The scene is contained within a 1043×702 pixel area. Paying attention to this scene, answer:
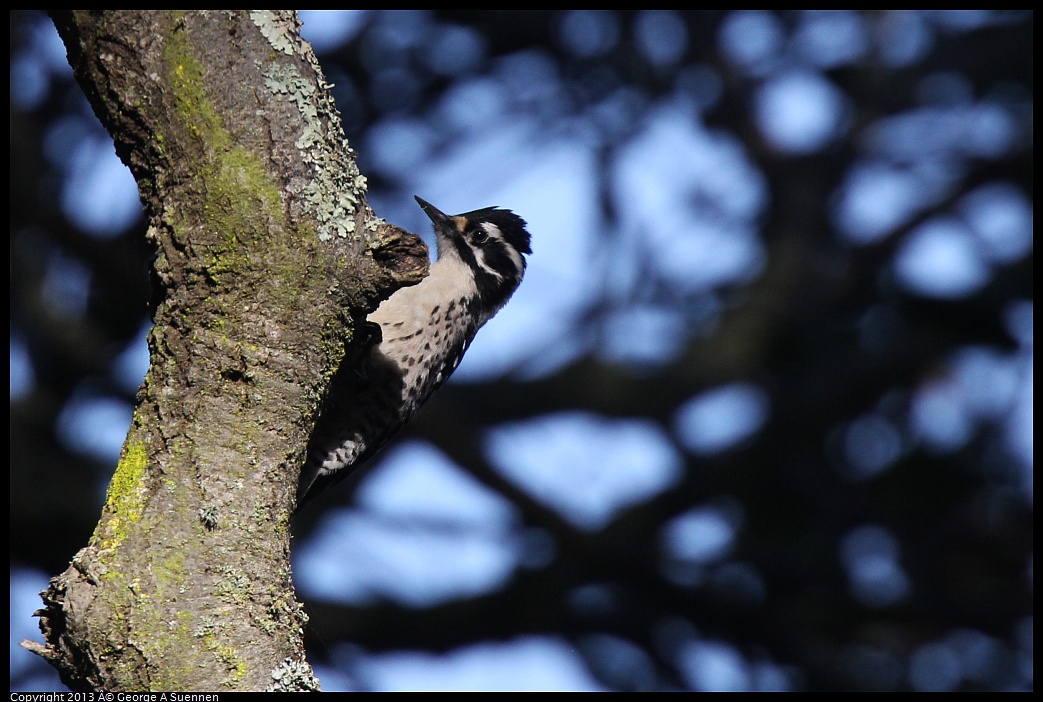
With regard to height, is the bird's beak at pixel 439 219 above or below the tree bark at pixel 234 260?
above

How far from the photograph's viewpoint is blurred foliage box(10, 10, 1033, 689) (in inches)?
337

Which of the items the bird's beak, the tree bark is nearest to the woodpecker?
the bird's beak

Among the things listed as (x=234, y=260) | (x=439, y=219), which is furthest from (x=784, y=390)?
(x=234, y=260)

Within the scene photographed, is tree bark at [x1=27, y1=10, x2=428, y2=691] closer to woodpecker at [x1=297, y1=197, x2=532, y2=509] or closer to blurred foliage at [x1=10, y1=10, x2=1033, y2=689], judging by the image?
woodpecker at [x1=297, y1=197, x2=532, y2=509]

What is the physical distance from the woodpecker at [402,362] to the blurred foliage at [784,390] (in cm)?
270

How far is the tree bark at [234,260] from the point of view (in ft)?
9.25

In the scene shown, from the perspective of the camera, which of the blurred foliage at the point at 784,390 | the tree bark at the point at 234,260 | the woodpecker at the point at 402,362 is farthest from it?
the blurred foliage at the point at 784,390

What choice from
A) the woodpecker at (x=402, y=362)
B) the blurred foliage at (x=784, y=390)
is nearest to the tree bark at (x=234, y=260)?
the woodpecker at (x=402, y=362)

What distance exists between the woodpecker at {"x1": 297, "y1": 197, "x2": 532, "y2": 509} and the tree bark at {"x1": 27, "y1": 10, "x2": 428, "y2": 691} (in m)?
1.41

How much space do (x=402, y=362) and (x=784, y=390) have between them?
4.92 meters

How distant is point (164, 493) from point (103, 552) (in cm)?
21

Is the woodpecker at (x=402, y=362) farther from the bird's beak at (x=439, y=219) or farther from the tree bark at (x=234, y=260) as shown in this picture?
the tree bark at (x=234, y=260)

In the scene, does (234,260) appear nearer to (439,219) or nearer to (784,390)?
(439,219)

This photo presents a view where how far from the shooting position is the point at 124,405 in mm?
7852
